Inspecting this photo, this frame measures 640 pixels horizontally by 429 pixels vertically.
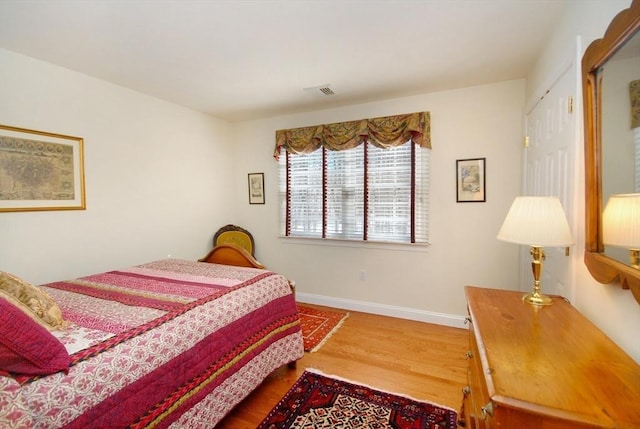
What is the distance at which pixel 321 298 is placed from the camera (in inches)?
147

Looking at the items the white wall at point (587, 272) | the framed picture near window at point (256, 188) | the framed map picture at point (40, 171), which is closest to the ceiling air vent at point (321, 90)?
Result: the framed picture near window at point (256, 188)

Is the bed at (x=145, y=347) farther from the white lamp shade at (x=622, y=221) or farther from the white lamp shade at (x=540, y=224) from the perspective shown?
the white lamp shade at (x=622, y=221)

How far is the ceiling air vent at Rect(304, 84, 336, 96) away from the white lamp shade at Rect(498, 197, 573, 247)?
84.9 inches

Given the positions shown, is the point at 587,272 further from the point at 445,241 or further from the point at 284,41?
the point at 284,41

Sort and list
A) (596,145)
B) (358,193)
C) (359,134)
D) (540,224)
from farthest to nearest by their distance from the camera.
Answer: (358,193) → (359,134) → (540,224) → (596,145)

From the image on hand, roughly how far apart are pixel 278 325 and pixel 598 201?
1914mm

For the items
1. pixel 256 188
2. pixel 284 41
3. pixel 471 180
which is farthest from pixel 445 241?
pixel 256 188

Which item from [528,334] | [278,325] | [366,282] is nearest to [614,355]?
[528,334]

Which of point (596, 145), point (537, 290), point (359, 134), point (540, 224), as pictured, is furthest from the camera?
point (359, 134)

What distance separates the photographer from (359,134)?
3.32 metres

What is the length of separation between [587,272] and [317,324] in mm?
2376

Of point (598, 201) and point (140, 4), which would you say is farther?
point (140, 4)

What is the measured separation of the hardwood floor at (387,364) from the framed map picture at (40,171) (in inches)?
88.3

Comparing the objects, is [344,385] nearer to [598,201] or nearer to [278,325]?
[278,325]
